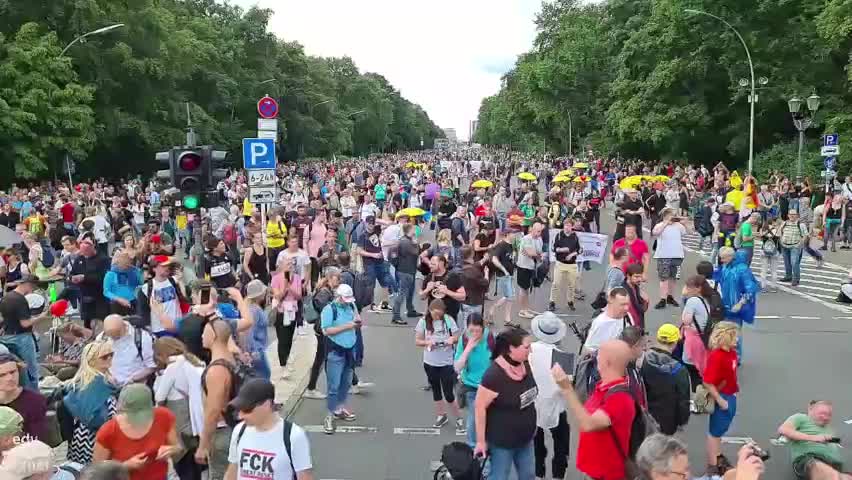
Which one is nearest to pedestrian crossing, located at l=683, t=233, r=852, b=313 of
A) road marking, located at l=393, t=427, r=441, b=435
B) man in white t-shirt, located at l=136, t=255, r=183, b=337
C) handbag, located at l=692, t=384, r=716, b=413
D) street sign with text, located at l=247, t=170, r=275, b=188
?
handbag, located at l=692, t=384, r=716, b=413

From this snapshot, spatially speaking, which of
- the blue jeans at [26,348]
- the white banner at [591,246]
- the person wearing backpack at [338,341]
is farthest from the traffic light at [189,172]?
the white banner at [591,246]

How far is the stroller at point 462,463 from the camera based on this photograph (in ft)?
17.7

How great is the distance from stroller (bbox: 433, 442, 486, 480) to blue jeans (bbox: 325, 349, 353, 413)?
2836 millimetres

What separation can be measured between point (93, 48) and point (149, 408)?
40.9 meters

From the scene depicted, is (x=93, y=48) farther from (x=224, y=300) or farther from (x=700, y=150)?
(x=224, y=300)

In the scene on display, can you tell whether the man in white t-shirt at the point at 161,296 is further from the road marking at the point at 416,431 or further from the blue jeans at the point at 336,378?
the road marking at the point at 416,431

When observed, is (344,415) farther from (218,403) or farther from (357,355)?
(218,403)

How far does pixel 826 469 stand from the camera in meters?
5.25

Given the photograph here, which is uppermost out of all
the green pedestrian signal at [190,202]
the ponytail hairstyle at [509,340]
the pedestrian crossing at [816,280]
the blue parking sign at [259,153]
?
the blue parking sign at [259,153]

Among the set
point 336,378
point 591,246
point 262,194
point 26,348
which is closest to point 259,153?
point 262,194

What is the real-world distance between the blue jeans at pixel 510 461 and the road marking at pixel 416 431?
2585 mm

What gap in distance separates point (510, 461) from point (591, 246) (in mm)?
9342

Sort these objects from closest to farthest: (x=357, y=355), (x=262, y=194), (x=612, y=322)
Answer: (x=612, y=322) → (x=357, y=355) → (x=262, y=194)

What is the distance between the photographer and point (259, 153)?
36.3 feet
